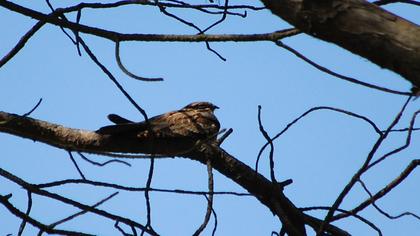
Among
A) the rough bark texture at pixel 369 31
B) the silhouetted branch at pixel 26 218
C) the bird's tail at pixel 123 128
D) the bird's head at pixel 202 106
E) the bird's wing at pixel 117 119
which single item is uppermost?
the bird's head at pixel 202 106

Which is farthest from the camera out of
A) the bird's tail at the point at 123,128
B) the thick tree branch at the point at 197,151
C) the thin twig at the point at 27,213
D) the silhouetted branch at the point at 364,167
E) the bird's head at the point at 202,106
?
the bird's head at the point at 202,106

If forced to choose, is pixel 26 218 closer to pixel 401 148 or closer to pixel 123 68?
pixel 123 68

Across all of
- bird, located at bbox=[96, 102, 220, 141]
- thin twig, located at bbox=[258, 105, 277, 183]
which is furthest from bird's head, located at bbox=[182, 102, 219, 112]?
thin twig, located at bbox=[258, 105, 277, 183]

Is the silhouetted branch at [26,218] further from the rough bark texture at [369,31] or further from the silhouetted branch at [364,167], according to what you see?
the rough bark texture at [369,31]

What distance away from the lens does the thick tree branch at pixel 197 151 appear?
11.1 ft

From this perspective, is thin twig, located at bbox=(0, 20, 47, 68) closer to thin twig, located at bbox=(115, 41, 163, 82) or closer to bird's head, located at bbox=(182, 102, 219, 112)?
thin twig, located at bbox=(115, 41, 163, 82)

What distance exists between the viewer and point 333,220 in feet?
10.1

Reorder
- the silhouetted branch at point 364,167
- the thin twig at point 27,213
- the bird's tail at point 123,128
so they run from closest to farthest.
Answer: the silhouetted branch at point 364,167 < the thin twig at point 27,213 < the bird's tail at point 123,128

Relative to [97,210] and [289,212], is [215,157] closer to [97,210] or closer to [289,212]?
[289,212]

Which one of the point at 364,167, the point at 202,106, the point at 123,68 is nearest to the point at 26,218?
the point at 123,68

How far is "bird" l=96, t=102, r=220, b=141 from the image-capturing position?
11.8 feet

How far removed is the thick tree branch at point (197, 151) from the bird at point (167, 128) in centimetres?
4

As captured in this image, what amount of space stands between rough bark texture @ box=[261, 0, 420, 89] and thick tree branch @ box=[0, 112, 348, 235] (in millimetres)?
1909

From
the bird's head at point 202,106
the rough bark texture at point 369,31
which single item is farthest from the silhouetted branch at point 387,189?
the bird's head at point 202,106
